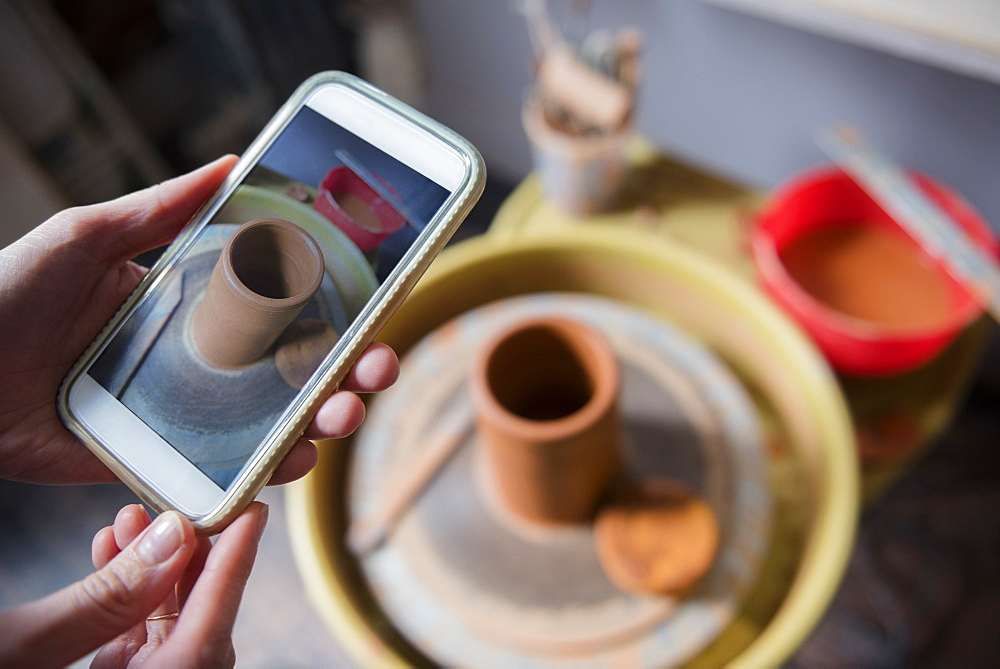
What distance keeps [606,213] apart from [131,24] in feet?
1.99

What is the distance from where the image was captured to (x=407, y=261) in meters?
0.37

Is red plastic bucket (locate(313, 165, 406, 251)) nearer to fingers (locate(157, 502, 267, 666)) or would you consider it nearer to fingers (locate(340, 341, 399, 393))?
fingers (locate(340, 341, 399, 393))

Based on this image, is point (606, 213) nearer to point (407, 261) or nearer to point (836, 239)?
point (836, 239)

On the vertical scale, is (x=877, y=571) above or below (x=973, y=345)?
below

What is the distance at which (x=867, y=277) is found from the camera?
695mm

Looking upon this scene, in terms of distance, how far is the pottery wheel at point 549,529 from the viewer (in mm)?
495

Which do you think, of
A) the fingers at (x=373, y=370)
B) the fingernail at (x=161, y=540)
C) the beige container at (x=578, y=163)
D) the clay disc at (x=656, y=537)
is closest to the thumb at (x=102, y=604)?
the fingernail at (x=161, y=540)

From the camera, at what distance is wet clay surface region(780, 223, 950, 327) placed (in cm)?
66

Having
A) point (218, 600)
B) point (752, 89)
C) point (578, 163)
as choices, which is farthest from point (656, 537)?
point (752, 89)

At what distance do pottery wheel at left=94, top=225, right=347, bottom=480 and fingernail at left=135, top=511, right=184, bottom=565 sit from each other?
32 millimetres

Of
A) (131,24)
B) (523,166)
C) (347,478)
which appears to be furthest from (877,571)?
(131,24)

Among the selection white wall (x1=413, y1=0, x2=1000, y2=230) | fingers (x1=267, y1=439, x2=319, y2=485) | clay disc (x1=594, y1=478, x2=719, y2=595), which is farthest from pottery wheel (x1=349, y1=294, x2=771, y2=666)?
white wall (x1=413, y1=0, x2=1000, y2=230)

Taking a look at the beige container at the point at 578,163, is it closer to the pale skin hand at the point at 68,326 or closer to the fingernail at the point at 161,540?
the pale skin hand at the point at 68,326

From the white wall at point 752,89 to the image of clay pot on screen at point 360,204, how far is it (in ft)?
1.78
